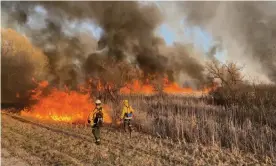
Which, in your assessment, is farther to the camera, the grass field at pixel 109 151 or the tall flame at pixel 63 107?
the tall flame at pixel 63 107

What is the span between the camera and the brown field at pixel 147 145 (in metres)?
10.6

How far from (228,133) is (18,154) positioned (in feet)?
28.6

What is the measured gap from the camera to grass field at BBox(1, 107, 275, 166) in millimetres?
10415

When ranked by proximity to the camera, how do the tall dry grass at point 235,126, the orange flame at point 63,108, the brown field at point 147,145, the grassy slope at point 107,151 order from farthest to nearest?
the orange flame at point 63,108, the tall dry grass at point 235,126, the brown field at point 147,145, the grassy slope at point 107,151

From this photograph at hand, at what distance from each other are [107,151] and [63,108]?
443 inches

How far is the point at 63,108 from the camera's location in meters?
22.2

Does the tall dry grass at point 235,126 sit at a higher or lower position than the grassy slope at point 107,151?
higher

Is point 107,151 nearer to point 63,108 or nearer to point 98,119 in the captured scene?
point 98,119

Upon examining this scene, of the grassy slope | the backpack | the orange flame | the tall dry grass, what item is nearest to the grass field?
the grassy slope

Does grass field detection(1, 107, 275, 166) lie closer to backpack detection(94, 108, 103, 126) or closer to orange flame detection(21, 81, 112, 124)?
backpack detection(94, 108, 103, 126)

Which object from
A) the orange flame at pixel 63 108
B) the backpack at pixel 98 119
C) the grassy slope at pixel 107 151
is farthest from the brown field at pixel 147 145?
the orange flame at pixel 63 108

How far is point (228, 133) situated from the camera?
13.7m

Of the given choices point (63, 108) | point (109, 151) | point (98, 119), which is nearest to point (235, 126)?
point (109, 151)

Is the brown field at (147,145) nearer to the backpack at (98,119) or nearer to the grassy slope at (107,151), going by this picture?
the grassy slope at (107,151)
